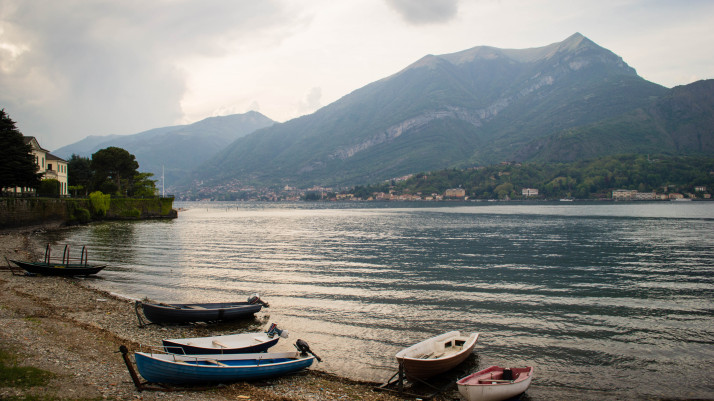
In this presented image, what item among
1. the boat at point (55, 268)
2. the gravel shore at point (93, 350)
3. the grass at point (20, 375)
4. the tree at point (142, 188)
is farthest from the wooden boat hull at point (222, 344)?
the tree at point (142, 188)

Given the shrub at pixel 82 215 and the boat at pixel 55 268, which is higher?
the shrub at pixel 82 215

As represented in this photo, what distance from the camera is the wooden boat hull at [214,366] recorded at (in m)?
12.2

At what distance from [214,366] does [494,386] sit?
835 centimetres

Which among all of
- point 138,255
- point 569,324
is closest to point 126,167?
point 138,255

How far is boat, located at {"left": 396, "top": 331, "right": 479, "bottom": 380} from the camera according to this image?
45.8 feet

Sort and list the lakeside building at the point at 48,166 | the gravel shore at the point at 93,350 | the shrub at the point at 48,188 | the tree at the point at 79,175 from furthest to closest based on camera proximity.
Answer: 1. the tree at the point at 79,175
2. the lakeside building at the point at 48,166
3. the shrub at the point at 48,188
4. the gravel shore at the point at 93,350

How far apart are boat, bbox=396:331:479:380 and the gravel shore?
1021 mm

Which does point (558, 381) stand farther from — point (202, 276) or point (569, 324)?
point (202, 276)

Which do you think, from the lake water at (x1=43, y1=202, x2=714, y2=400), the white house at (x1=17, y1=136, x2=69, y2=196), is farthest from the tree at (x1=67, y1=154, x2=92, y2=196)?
the lake water at (x1=43, y1=202, x2=714, y2=400)

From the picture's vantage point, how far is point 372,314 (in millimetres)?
22203

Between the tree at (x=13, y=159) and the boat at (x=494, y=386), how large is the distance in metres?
74.6

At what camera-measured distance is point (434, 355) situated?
15.2 meters

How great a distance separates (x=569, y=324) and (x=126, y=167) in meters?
118

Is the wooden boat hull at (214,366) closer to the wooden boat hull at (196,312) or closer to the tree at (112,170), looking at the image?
the wooden boat hull at (196,312)
